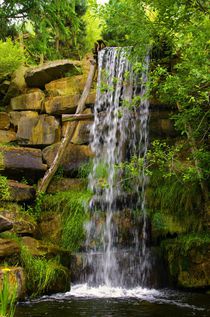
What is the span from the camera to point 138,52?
959 cm

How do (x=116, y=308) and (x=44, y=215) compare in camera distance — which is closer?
(x=116, y=308)

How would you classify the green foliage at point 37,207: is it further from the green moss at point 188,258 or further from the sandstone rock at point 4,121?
the sandstone rock at point 4,121

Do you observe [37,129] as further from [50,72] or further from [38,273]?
[38,273]

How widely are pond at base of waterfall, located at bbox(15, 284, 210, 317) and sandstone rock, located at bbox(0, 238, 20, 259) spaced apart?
1.05 meters

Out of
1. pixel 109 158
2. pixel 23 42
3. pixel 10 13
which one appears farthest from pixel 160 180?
pixel 23 42

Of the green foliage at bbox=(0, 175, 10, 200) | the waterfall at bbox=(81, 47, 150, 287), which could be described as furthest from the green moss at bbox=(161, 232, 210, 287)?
the green foliage at bbox=(0, 175, 10, 200)

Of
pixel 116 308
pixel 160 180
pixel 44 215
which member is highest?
pixel 160 180

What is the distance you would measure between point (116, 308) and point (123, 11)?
6.18 metres

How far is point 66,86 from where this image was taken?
45.8 feet

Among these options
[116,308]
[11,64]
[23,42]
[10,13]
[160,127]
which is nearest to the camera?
[10,13]

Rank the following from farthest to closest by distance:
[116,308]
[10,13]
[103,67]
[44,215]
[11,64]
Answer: [11,64] → [103,67] → [44,215] → [116,308] → [10,13]

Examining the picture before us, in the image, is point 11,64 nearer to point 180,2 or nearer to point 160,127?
point 160,127

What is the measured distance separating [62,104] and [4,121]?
2.28m

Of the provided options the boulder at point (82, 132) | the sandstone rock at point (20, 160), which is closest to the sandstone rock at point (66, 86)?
the boulder at point (82, 132)
